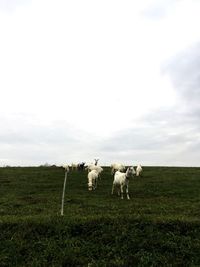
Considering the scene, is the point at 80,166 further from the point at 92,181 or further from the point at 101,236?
the point at 101,236

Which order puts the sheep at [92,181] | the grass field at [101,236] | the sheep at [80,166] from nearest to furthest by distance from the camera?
1. the grass field at [101,236]
2. the sheep at [92,181]
3. the sheep at [80,166]

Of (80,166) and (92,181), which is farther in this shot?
(80,166)

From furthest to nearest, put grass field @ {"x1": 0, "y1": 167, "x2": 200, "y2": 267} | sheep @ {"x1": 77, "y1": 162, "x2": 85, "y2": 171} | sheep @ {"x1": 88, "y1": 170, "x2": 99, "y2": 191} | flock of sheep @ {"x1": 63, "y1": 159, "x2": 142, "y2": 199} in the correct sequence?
sheep @ {"x1": 77, "y1": 162, "x2": 85, "y2": 171} < sheep @ {"x1": 88, "y1": 170, "x2": 99, "y2": 191} < flock of sheep @ {"x1": 63, "y1": 159, "x2": 142, "y2": 199} < grass field @ {"x1": 0, "y1": 167, "x2": 200, "y2": 267}

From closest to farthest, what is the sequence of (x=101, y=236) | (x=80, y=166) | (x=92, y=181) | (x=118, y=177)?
1. (x=101, y=236)
2. (x=118, y=177)
3. (x=92, y=181)
4. (x=80, y=166)

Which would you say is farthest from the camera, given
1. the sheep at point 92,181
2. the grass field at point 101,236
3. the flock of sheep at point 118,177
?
the sheep at point 92,181

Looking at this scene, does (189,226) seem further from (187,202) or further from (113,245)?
(187,202)

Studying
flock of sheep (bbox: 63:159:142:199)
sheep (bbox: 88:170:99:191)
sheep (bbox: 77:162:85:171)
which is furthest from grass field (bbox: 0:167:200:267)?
sheep (bbox: 77:162:85:171)

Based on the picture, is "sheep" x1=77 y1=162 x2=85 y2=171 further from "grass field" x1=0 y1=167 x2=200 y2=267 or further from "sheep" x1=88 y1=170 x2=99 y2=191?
"grass field" x1=0 y1=167 x2=200 y2=267

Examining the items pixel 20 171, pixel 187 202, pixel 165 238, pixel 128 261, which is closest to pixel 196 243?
pixel 165 238

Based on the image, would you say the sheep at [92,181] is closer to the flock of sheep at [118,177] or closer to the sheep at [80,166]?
the flock of sheep at [118,177]

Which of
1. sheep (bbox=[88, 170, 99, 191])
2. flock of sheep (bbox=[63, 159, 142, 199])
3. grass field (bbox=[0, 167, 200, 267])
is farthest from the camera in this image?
sheep (bbox=[88, 170, 99, 191])

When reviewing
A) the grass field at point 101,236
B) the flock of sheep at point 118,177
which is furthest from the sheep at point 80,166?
the grass field at point 101,236

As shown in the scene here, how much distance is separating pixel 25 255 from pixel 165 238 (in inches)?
234

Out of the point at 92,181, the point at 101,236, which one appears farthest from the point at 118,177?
the point at 101,236
